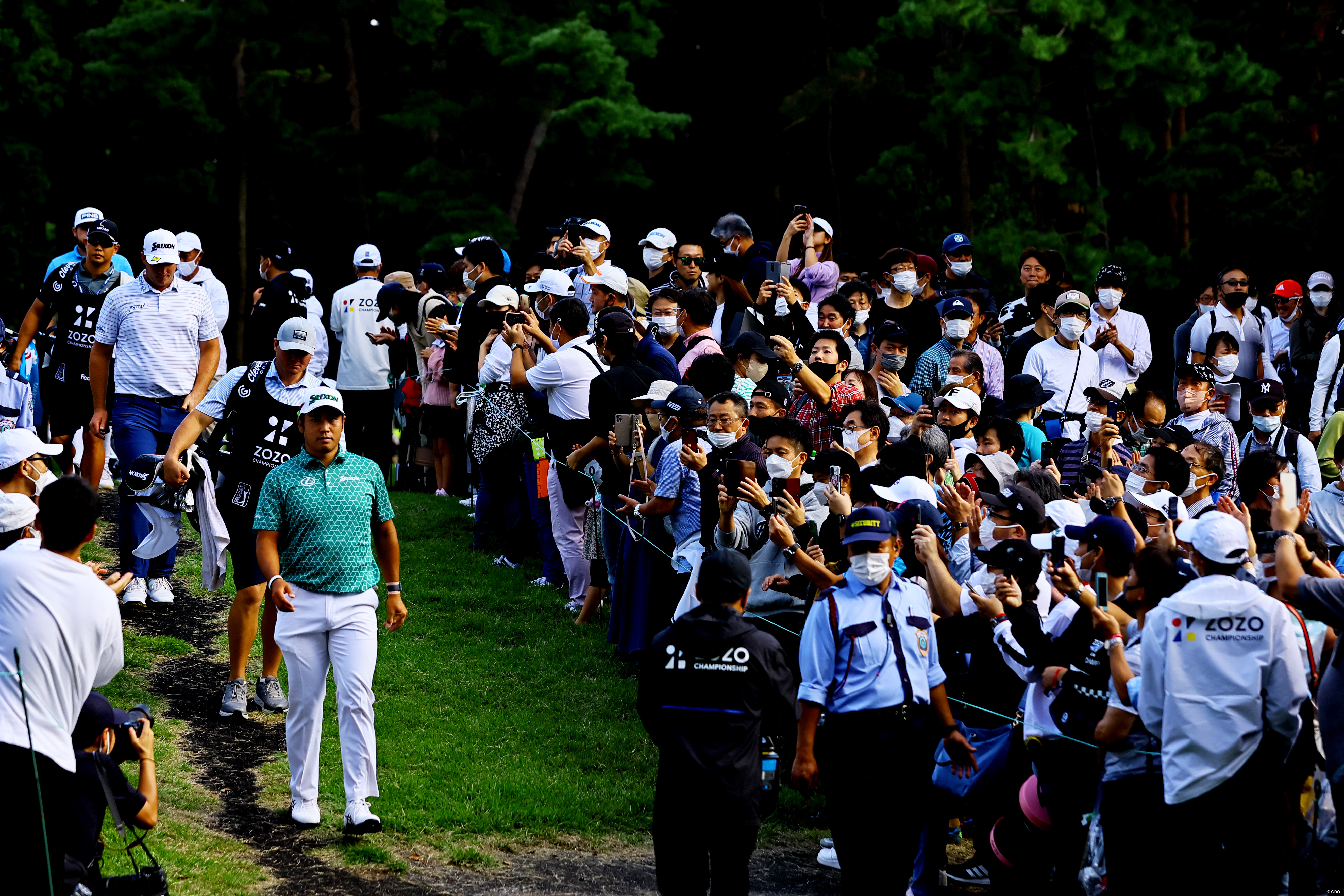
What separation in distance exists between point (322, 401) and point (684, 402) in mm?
2238

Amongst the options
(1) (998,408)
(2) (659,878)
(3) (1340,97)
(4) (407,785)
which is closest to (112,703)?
(4) (407,785)

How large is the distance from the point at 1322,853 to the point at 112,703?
6.47 m

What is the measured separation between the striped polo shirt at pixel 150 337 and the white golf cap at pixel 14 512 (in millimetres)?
3550

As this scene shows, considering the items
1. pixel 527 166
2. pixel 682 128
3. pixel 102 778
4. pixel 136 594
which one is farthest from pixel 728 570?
pixel 527 166

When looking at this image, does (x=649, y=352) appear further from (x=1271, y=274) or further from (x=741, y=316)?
(x=1271, y=274)

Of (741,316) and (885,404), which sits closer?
(885,404)

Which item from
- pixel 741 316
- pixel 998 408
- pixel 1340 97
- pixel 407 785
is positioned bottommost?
pixel 407 785

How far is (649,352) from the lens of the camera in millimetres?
9781

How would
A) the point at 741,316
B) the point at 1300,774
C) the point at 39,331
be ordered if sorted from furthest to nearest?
the point at 741,316, the point at 39,331, the point at 1300,774

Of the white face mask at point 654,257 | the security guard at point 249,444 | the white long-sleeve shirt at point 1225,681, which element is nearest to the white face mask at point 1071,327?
the white face mask at point 654,257

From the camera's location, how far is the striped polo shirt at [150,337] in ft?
30.5

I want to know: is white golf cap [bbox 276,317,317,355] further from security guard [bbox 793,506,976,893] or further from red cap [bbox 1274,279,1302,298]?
red cap [bbox 1274,279,1302,298]

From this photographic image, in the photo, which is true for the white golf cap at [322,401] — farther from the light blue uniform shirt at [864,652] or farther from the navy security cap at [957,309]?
the navy security cap at [957,309]

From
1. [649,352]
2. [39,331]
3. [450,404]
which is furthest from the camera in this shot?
[450,404]
